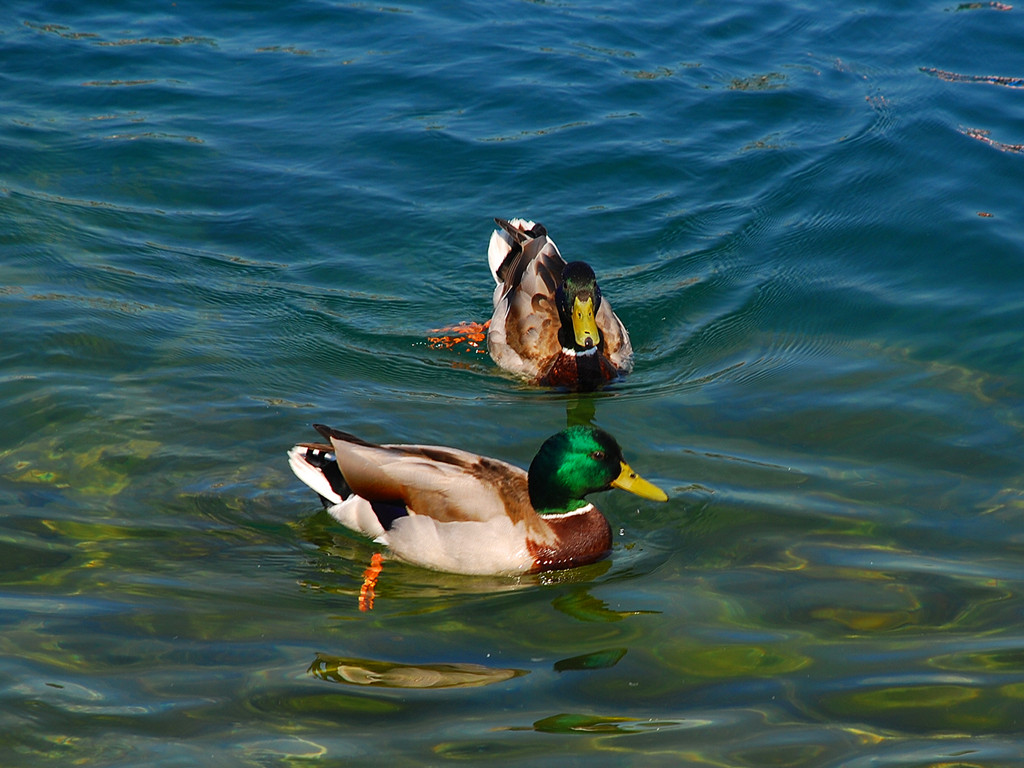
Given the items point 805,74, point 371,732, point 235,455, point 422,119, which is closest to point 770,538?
point 371,732

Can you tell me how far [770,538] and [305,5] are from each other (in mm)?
11230

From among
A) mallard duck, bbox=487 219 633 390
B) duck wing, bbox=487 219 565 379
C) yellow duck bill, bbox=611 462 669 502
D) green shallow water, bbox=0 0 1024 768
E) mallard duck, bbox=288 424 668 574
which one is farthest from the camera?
duck wing, bbox=487 219 565 379

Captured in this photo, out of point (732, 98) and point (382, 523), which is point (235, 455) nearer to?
point (382, 523)

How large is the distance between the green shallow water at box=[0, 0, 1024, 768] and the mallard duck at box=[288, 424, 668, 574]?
149 mm

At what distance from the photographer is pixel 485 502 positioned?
6.28m

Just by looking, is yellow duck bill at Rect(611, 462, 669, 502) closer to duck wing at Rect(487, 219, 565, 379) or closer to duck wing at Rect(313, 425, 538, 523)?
duck wing at Rect(313, 425, 538, 523)

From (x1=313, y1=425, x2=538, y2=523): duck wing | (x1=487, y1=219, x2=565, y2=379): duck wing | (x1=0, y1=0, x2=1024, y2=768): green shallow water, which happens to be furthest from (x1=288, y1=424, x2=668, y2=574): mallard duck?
(x1=487, y1=219, x2=565, y2=379): duck wing

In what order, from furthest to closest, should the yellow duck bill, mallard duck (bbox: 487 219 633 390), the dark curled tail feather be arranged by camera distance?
1. mallard duck (bbox: 487 219 633 390)
2. the dark curled tail feather
3. the yellow duck bill

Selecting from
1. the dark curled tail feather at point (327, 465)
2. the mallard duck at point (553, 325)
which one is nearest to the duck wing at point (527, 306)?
the mallard duck at point (553, 325)

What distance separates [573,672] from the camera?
16.9 ft

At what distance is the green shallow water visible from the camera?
487cm

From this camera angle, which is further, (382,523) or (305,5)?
(305,5)

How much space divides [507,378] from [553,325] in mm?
554

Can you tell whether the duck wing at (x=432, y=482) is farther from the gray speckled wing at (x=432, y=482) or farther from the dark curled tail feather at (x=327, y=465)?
the dark curled tail feather at (x=327, y=465)
